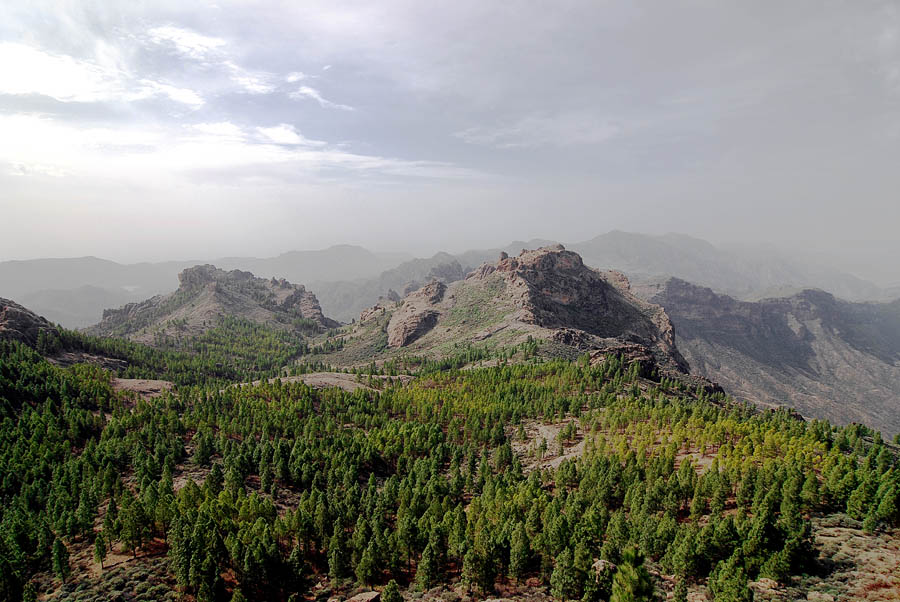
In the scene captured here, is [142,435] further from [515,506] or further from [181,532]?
[515,506]

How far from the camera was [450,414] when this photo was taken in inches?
5837

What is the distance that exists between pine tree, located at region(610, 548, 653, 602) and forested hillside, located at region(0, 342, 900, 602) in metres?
0.19

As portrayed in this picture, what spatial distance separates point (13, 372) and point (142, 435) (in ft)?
274

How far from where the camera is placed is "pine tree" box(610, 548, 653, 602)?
39.9 meters

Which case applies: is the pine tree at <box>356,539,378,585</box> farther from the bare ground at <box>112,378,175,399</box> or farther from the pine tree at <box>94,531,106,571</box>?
the bare ground at <box>112,378,175,399</box>

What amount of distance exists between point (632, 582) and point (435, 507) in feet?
143

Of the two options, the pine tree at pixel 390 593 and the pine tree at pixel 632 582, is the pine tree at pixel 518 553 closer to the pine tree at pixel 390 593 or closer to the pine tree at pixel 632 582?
the pine tree at pixel 390 593

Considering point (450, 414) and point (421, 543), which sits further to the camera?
point (450, 414)

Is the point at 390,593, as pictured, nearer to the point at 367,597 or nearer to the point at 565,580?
the point at 367,597

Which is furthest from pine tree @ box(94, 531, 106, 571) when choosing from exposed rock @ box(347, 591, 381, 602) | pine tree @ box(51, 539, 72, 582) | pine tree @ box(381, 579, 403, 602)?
pine tree @ box(381, 579, 403, 602)

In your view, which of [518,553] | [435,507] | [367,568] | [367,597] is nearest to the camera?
[367,597]

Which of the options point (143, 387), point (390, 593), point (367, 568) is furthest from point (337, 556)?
point (143, 387)

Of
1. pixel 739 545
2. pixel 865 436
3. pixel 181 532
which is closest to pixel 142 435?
pixel 181 532

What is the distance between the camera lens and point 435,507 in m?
77.2
